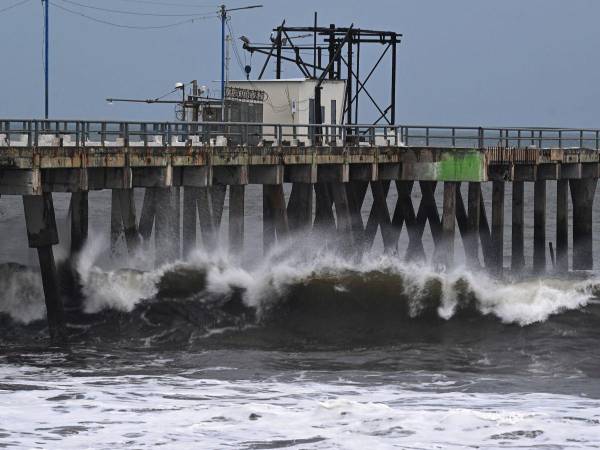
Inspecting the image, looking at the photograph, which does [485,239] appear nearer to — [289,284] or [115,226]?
[289,284]

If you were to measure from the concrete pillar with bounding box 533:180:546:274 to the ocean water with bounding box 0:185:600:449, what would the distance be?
104cm

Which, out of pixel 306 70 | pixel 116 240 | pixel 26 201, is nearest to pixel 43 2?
pixel 116 240

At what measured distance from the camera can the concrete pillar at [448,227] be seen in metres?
39.0

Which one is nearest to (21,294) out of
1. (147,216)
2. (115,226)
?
(147,216)

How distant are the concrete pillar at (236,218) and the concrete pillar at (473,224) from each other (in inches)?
252

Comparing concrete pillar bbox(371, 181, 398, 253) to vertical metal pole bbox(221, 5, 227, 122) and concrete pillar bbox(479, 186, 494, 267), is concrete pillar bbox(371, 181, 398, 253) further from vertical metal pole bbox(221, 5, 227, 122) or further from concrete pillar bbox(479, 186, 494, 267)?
vertical metal pole bbox(221, 5, 227, 122)

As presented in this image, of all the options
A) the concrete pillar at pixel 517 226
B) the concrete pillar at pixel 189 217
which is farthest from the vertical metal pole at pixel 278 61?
the concrete pillar at pixel 189 217

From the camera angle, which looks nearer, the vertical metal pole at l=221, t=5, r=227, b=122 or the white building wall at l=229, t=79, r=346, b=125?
the vertical metal pole at l=221, t=5, r=227, b=122

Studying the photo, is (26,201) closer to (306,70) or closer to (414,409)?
(414,409)

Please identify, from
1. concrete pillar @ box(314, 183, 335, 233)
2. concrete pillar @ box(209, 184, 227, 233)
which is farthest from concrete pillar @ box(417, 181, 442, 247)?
concrete pillar @ box(209, 184, 227, 233)

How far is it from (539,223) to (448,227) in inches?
327

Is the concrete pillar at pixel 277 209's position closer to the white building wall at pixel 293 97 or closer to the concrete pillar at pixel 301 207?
the concrete pillar at pixel 301 207

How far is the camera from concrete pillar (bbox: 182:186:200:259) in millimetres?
39719

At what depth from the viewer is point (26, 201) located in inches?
1204
